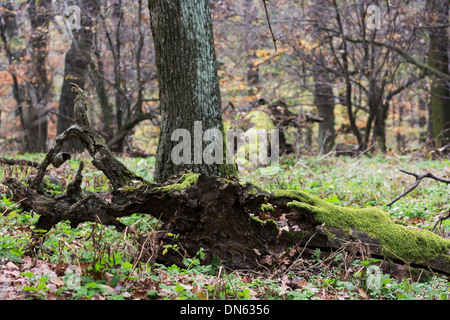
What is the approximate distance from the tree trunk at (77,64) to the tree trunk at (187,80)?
7.08 m

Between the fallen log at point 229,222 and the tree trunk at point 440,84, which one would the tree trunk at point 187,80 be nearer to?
the fallen log at point 229,222

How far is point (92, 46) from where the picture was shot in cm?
1206

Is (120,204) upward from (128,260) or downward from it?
upward

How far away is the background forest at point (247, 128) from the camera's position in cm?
309

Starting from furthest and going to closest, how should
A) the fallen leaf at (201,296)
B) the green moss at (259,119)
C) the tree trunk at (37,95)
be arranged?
the tree trunk at (37,95)
the green moss at (259,119)
the fallen leaf at (201,296)

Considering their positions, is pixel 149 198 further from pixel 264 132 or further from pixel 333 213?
pixel 264 132

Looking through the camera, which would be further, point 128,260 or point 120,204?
point 120,204

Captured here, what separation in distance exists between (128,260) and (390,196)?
444cm

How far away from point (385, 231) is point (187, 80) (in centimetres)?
295

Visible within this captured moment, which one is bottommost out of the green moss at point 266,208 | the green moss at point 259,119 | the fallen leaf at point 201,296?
the fallen leaf at point 201,296

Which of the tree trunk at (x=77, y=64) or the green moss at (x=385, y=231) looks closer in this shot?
the green moss at (x=385, y=231)

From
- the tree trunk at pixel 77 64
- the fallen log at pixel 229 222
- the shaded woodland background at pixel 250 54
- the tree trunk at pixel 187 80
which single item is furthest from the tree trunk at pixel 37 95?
the fallen log at pixel 229 222

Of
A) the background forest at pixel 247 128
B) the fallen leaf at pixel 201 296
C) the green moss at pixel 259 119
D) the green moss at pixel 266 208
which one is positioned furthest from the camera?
the green moss at pixel 259 119

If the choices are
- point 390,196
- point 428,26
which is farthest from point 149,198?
point 428,26
